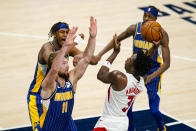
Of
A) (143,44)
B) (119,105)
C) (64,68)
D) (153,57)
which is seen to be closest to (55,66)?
(64,68)

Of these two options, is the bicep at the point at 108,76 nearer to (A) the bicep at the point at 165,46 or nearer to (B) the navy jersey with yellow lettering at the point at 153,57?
(B) the navy jersey with yellow lettering at the point at 153,57

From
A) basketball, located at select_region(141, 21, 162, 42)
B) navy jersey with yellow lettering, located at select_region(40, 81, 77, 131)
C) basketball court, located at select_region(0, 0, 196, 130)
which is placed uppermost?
basketball, located at select_region(141, 21, 162, 42)

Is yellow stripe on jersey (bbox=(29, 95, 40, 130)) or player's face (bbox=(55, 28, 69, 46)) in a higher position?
player's face (bbox=(55, 28, 69, 46))

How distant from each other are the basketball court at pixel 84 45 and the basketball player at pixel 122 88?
281 cm

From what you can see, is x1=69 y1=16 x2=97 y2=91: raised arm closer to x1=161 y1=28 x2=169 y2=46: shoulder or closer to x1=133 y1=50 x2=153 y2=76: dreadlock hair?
x1=133 y1=50 x2=153 y2=76: dreadlock hair

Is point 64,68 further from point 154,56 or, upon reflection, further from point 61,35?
point 154,56

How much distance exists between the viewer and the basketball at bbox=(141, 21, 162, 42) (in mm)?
7137

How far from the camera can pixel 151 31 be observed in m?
7.16

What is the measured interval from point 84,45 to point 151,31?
18.7 ft

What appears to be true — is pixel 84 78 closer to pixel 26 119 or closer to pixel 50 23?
pixel 26 119

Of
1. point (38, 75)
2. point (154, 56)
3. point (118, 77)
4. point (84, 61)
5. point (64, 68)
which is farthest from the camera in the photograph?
point (154, 56)

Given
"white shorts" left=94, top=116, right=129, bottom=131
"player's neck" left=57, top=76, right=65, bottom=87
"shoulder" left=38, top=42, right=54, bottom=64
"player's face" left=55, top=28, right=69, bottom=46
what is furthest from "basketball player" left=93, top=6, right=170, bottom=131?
"player's neck" left=57, top=76, right=65, bottom=87

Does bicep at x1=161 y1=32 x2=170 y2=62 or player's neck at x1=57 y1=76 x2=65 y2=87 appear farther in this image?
bicep at x1=161 y1=32 x2=170 y2=62

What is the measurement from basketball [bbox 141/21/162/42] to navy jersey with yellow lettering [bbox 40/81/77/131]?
1870mm
